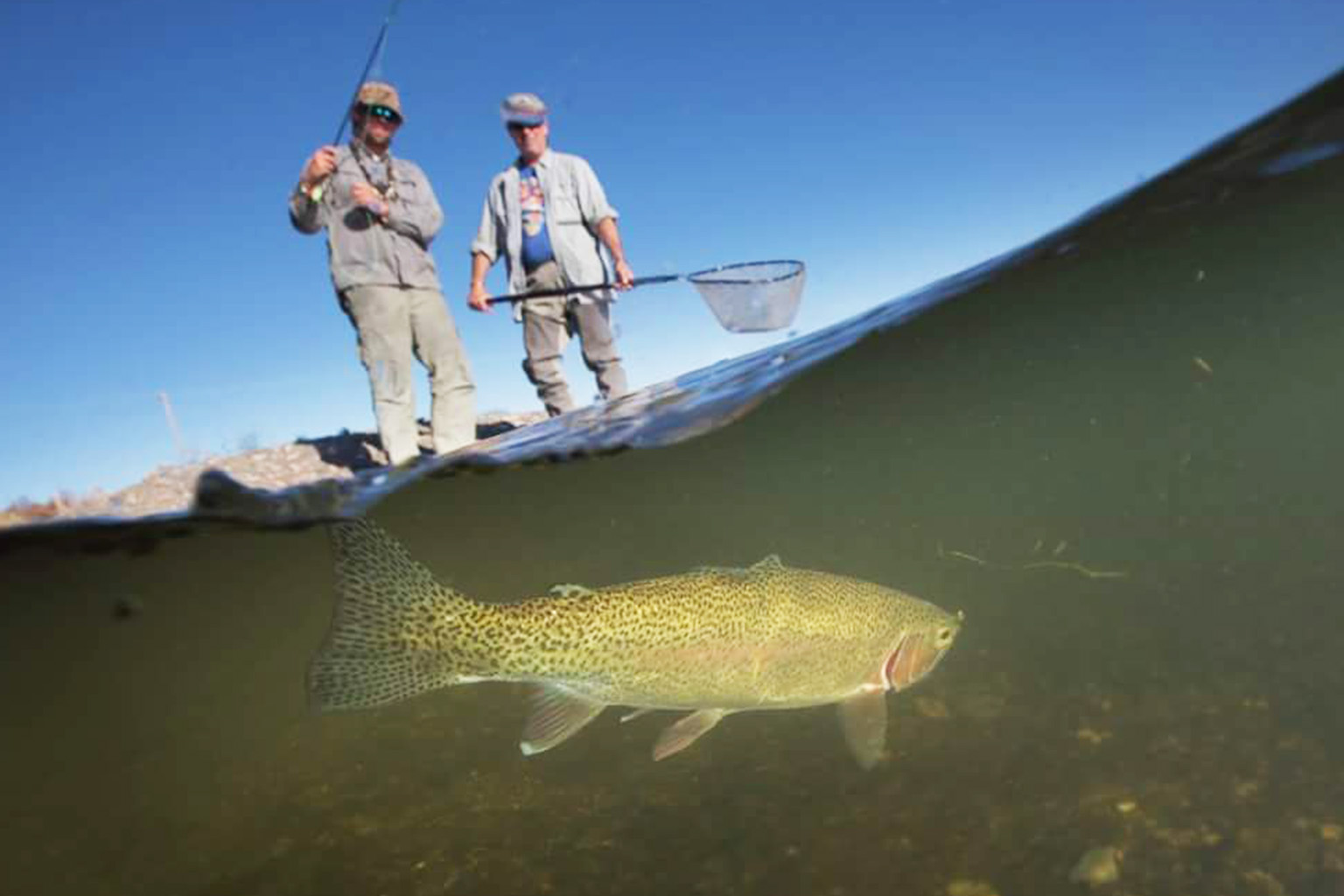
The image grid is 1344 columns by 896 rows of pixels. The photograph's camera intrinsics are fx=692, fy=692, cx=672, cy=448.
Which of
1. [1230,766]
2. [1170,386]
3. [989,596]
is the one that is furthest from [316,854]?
[1170,386]

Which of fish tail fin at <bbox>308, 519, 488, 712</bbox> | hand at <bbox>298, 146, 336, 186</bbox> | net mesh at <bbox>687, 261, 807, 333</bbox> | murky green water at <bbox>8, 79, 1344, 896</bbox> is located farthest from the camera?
net mesh at <bbox>687, 261, 807, 333</bbox>

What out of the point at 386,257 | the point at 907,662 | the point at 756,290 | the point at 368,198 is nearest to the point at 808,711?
the point at 907,662

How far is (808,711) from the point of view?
744 cm

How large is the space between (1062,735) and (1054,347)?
9.33 metres

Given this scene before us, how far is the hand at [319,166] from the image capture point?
605 cm

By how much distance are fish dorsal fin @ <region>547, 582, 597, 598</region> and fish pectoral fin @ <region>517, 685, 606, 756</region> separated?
0.53 meters

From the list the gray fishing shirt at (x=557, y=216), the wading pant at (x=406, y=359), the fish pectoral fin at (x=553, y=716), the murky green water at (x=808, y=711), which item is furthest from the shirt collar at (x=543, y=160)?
the fish pectoral fin at (x=553, y=716)

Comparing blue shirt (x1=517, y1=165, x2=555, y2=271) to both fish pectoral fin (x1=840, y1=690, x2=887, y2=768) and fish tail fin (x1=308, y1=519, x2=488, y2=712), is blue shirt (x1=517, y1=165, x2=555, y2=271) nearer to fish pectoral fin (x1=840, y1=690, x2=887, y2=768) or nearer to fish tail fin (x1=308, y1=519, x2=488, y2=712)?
fish tail fin (x1=308, y1=519, x2=488, y2=712)

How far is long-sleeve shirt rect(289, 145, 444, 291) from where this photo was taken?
673 centimetres

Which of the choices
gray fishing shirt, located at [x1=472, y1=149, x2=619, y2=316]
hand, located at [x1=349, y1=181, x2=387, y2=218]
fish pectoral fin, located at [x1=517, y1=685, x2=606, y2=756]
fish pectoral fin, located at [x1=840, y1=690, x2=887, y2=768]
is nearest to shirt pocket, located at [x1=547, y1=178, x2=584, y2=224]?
gray fishing shirt, located at [x1=472, y1=149, x2=619, y2=316]

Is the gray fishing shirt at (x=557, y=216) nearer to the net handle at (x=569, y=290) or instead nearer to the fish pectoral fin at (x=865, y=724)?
the net handle at (x=569, y=290)

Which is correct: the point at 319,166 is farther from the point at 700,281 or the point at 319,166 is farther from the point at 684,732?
the point at 684,732

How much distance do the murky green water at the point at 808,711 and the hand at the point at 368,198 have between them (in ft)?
10.3

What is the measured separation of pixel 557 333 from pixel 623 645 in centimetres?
448
